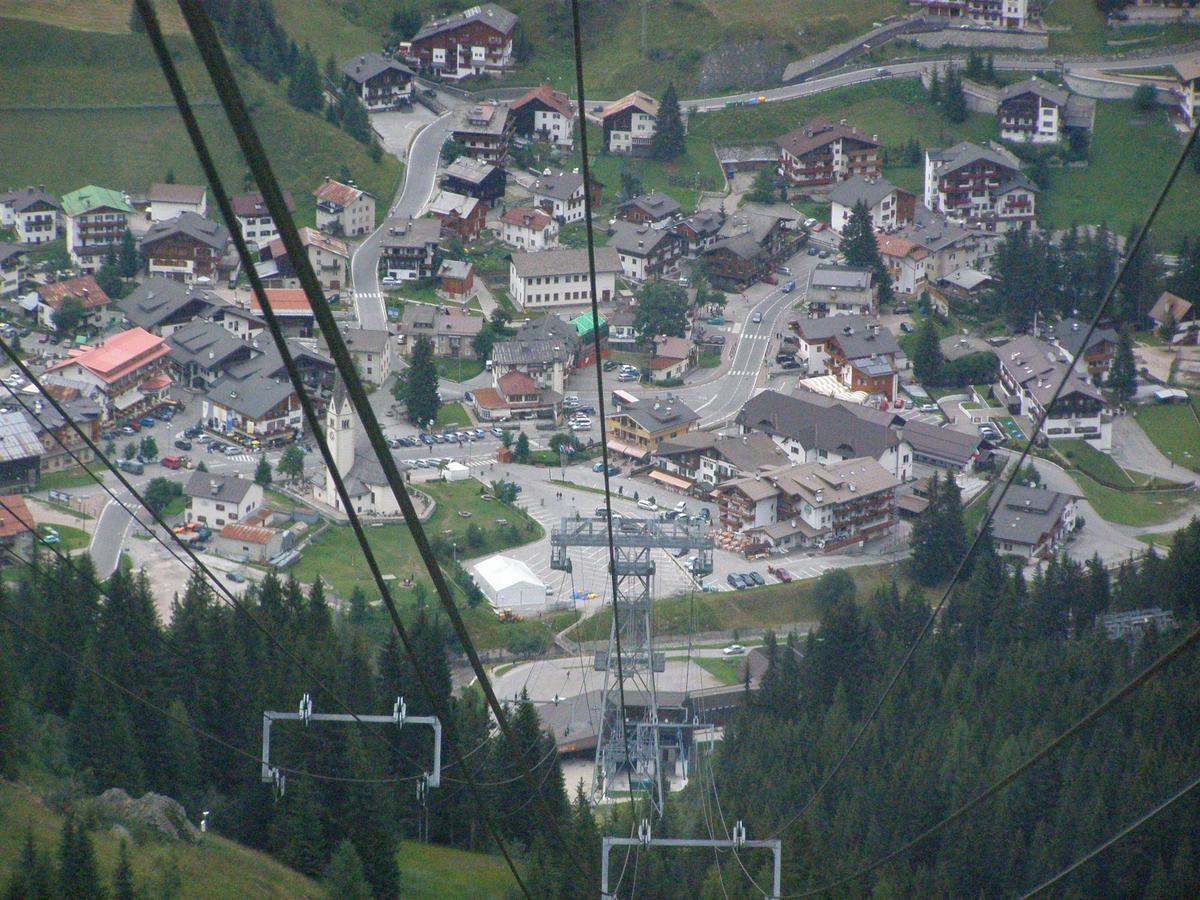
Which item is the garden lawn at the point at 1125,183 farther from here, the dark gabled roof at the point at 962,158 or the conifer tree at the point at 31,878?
the conifer tree at the point at 31,878

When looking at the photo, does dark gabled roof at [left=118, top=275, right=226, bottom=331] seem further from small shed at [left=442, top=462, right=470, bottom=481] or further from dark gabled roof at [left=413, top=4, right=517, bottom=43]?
dark gabled roof at [left=413, top=4, right=517, bottom=43]

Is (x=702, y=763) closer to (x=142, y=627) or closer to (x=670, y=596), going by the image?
(x=670, y=596)

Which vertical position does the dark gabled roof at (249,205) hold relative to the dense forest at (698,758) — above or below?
above

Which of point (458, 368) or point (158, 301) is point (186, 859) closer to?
point (458, 368)

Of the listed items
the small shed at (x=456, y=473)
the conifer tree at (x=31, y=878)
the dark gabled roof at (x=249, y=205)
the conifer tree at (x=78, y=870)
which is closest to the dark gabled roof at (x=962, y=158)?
the dark gabled roof at (x=249, y=205)

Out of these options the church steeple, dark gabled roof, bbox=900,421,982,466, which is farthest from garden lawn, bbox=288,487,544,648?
dark gabled roof, bbox=900,421,982,466

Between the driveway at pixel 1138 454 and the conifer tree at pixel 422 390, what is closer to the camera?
the driveway at pixel 1138 454
